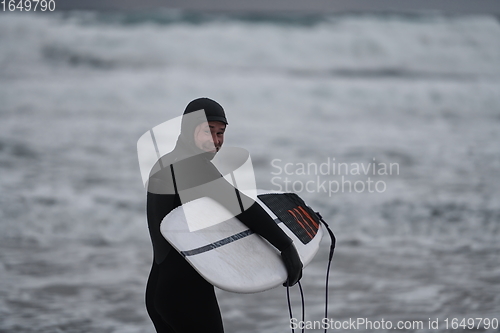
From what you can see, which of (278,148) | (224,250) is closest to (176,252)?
(224,250)

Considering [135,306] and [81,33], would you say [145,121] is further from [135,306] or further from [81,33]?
[135,306]

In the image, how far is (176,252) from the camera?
1665mm

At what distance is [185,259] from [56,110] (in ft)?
38.4

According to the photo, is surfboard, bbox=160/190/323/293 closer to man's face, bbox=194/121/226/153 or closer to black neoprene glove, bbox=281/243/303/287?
black neoprene glove, bbox=281/243/303/287

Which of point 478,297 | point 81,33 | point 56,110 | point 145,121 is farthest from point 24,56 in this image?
point 478,297

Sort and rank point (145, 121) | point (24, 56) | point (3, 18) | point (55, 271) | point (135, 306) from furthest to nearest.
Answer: point (3, 18) → point (24, 56) → point (145, 121) → point (55, 271) → point (135, 306)

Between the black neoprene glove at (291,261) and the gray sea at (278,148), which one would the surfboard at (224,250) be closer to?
the black neoprene glove at (291,261)

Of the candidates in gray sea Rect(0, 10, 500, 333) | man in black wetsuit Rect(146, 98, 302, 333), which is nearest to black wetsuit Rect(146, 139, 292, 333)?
man in black wetsuit Rect(146, 98, 302, 333)

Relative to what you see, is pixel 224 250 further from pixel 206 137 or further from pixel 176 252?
pixel 206 137

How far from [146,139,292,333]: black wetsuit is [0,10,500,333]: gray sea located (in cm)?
172

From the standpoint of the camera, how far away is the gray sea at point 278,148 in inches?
150

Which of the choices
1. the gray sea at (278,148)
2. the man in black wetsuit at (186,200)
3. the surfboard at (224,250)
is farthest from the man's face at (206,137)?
the gray sea at (278,148)

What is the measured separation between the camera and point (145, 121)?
11812 mm

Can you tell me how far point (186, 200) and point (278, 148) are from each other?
25.9 ft
